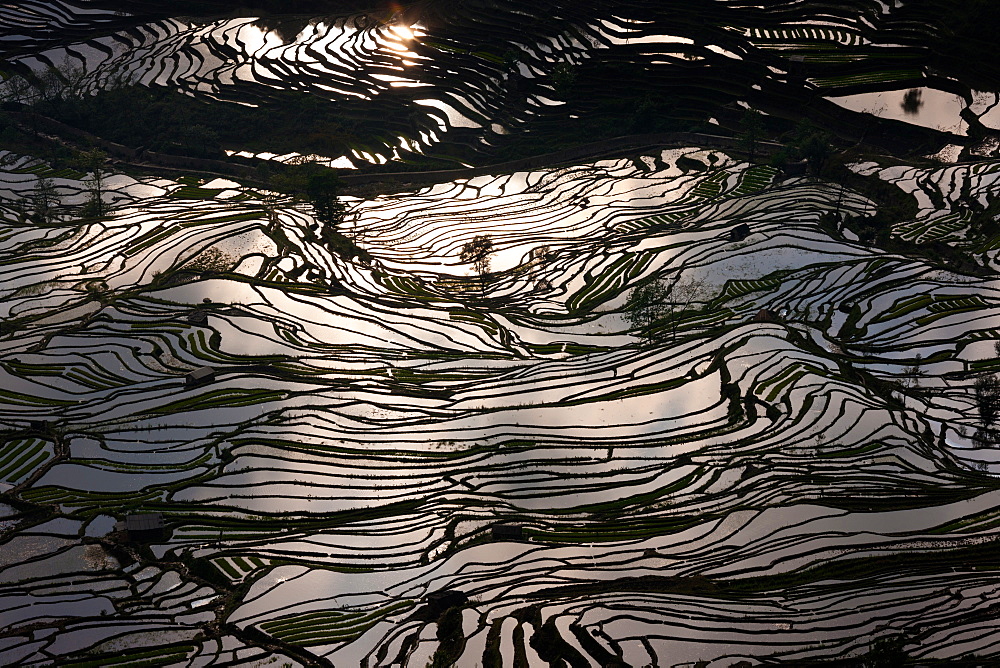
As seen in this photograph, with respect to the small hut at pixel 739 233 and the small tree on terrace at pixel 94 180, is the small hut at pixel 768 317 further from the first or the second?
the small tree on terrace at pixel 94 180

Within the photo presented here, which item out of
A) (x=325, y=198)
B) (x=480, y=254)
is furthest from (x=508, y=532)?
(x=325, y=198)

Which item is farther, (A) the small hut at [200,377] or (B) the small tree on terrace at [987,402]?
(A) the small hut at [200,377]

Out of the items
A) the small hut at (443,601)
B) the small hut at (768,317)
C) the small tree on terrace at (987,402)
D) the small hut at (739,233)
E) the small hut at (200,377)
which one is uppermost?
the small hut at (739,233)

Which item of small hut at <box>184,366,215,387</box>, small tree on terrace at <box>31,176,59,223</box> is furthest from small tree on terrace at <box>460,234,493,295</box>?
small tree on terrace at <box>31,176,59,223</box>

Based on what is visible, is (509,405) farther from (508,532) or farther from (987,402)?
(987,402)

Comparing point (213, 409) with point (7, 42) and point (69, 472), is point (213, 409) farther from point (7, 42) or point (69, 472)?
point (7, 42)

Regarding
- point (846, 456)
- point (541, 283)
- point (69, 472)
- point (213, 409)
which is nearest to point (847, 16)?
point (541, 283)

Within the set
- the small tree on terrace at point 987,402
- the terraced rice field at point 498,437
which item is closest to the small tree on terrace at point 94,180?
the terraced rice field at point 498,437
